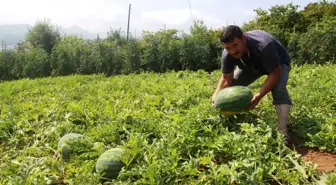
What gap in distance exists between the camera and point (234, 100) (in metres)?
3.62

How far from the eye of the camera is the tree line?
512 inches

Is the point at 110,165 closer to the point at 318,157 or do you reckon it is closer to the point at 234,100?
the point at 234,100

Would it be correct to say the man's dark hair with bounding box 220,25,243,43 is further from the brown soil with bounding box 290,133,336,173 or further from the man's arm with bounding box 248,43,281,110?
the brown soil with bounding box 290,133,336,173

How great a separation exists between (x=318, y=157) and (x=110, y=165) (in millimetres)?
2147

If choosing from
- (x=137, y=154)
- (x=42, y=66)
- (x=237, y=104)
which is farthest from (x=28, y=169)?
A: (x=42, y=66)

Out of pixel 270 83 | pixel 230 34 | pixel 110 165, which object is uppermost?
pixel 230 34

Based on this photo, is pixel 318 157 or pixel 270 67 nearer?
pixel 318 157

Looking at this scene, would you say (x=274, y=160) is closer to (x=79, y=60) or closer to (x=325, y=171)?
(x=325, y=171)

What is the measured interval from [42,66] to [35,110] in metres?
12.2

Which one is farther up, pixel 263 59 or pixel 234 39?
pixel 234 39

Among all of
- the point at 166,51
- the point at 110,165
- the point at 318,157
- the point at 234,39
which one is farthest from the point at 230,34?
the point at 166,51

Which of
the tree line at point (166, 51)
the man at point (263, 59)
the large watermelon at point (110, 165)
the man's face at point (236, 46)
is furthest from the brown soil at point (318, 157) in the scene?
the tree line at point (166, 51)

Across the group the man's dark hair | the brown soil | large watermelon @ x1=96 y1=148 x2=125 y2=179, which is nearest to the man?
the man's dark hair

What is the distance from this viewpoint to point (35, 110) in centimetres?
574
